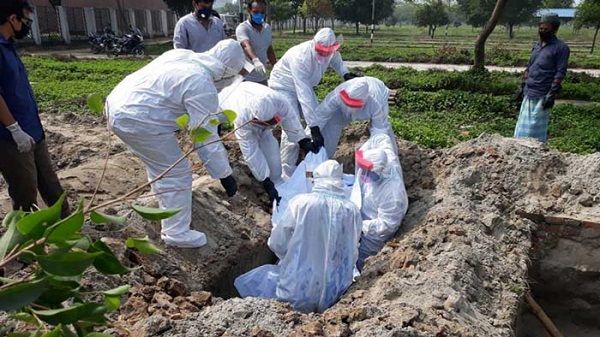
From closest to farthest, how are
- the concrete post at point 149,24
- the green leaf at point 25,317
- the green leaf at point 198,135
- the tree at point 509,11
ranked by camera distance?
1. the green leaf at point 25,317
2. the green leaf at point 198,135
3. the concrete post at point 149,24
4. the tree at point 509,11

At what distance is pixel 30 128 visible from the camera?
372cm

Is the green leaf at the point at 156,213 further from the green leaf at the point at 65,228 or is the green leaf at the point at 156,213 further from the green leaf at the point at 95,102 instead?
the green leaf at the point at 95,102

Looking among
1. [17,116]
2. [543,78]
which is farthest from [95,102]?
[543,78]

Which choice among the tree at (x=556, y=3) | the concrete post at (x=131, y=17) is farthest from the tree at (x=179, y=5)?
the tree at (x=556, y=3)

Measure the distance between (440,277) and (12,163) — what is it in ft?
9.75

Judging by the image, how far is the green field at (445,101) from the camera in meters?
7.54

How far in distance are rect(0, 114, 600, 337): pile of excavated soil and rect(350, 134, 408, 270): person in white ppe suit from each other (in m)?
0.17

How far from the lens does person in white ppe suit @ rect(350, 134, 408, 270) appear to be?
426cm

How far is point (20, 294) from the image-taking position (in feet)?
3.52

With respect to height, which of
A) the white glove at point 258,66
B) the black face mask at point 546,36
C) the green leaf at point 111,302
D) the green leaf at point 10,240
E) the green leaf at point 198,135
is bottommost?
the green leaf at point 111,302

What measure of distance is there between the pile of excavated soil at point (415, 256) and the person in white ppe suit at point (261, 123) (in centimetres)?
46

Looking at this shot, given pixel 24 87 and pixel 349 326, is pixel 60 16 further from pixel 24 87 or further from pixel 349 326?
pixel 349 326

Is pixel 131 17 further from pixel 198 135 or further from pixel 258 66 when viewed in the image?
pixel 198 135

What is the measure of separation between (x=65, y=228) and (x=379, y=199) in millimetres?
3441
